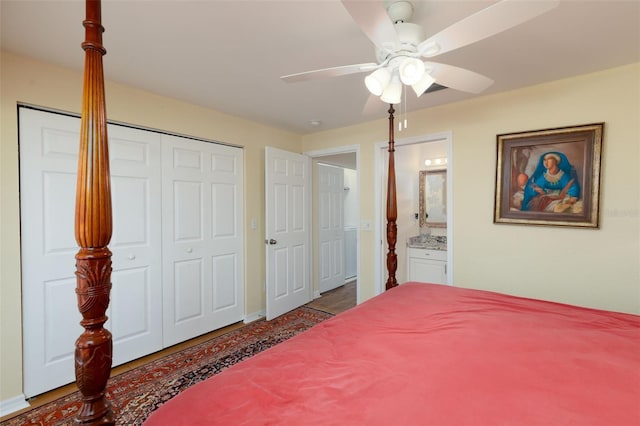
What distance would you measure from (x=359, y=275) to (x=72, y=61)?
326cm

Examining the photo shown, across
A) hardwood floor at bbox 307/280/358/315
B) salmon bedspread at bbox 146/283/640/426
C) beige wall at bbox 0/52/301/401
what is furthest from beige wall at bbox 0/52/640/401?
hardwood floor at bbox 307/280/358/315

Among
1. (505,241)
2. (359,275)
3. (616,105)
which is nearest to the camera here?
(616,105)

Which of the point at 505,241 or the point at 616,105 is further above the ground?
the point at 616,105

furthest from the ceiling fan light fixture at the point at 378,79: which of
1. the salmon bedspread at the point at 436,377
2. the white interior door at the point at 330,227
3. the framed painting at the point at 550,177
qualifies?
the white interior door at the point at 330,227

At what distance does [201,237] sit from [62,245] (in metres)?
1.11

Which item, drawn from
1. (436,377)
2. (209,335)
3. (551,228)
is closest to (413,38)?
(436,377)

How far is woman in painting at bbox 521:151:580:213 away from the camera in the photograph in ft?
7.79

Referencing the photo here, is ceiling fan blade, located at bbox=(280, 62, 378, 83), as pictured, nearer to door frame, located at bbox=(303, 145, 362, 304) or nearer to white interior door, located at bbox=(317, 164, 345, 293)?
door frame, located at bbox=(303, 145, 362, 304)

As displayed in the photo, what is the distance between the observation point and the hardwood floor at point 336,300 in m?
3.91

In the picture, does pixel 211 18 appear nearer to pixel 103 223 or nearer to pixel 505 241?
pixel 103 223

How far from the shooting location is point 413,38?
1.33 m

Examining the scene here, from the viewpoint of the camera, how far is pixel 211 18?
5.28 feet

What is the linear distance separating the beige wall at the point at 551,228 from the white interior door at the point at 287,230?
149cm

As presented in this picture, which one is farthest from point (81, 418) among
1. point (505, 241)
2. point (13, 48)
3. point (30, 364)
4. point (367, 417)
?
point (505, 241)
